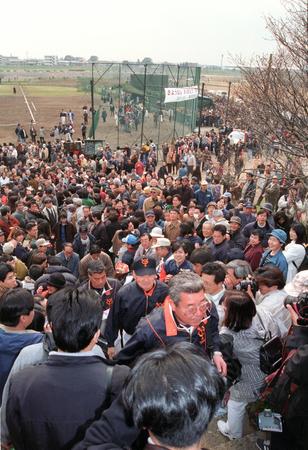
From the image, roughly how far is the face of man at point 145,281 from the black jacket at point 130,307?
0.08 meters

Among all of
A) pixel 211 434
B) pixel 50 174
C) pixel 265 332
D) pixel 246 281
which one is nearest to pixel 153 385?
pixel 265 332

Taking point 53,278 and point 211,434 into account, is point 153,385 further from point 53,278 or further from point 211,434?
point 53,278

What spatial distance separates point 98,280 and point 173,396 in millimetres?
3477

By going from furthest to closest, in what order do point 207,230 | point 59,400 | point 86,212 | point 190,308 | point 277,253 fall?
point 86,212, point 207,230, point 277,253, point 190,308, point 59,400

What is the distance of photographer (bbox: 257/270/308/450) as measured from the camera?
2594 millimetres

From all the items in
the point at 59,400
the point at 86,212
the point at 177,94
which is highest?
the point at 177,94

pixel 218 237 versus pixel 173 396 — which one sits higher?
pixel 173 396

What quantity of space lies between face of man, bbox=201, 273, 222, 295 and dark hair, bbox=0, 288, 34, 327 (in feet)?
6.02

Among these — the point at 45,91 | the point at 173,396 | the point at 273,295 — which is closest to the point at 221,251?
the point at 273,295

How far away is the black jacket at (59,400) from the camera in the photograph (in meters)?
1.96

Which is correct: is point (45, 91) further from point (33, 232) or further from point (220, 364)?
point (220, 364)

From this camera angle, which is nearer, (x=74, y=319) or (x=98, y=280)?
(x=74, y=319)

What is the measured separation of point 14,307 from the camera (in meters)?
3.28

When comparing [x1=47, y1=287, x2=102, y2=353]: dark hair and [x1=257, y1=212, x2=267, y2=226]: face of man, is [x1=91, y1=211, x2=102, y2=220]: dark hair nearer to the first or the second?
[x1=257, y1=212, x2=267, y2=226]: face of man
